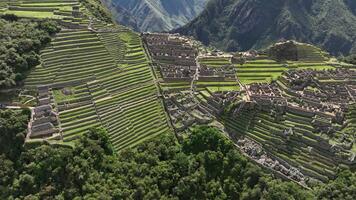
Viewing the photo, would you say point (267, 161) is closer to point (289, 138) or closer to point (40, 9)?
point (289, 138)

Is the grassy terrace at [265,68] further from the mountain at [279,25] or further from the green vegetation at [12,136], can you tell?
the mountain at [279,25]

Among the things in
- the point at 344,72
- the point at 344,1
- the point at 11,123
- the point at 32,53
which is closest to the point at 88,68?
the point at 32,53

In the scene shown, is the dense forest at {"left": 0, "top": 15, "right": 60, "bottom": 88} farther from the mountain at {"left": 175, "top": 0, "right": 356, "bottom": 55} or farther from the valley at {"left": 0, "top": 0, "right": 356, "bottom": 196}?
the mountain at {"left": 175, "top": 0, "right": 356, "bottom": 55}

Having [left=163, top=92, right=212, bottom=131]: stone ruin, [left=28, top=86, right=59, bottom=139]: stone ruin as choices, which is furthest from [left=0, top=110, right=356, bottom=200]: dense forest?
[left=163, top=92, right=212, bottom=131]: stone ruin

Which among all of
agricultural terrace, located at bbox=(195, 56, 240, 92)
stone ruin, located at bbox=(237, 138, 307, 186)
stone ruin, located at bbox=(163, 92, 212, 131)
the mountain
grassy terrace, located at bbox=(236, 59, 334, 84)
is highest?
grassy terrace, located at bbox=(236, 59, 334, 84)

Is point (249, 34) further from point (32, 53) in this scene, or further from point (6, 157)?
point (6, 157)

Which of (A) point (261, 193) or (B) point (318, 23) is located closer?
(A) point (261, 193)

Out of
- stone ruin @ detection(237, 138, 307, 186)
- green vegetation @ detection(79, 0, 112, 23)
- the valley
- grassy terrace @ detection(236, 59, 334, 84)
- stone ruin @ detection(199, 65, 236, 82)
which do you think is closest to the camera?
stone ruin @ detection(237, 138, 307, 186)
